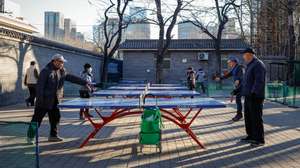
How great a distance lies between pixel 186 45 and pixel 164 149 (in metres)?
30.3

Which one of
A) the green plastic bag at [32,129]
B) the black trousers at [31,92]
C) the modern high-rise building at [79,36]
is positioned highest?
the modern high-rise building at [79,36]

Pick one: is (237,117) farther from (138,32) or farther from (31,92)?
(138,32)

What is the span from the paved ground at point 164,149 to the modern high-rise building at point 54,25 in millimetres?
53747

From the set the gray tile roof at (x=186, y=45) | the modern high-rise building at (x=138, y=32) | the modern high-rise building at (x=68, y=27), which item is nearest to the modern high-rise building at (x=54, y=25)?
the modern high-rise building at (x=68, y=27)

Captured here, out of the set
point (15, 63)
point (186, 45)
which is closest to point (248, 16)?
point (186, 45)

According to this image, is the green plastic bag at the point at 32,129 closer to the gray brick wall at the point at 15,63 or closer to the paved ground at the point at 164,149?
the paved ground at the point at 164,149

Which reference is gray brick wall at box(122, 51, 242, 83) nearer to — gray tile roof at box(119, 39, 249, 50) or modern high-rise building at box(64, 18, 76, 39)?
gray tile roof at box(119, 39, 249, 50)

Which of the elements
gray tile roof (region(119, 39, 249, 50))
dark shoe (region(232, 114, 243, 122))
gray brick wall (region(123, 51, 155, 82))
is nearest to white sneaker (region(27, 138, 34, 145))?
dark shoe (region(232, 114, 243, 122))

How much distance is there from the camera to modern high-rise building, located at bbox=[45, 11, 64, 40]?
2475 inches

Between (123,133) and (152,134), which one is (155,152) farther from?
(123,133)

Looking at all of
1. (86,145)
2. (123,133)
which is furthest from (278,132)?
(86,145)

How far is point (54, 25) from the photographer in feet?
211

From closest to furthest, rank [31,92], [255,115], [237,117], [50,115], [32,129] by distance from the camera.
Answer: [32,129], [255,115], [50,115], [237,117], [31,92]

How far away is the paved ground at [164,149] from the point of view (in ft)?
22.3
